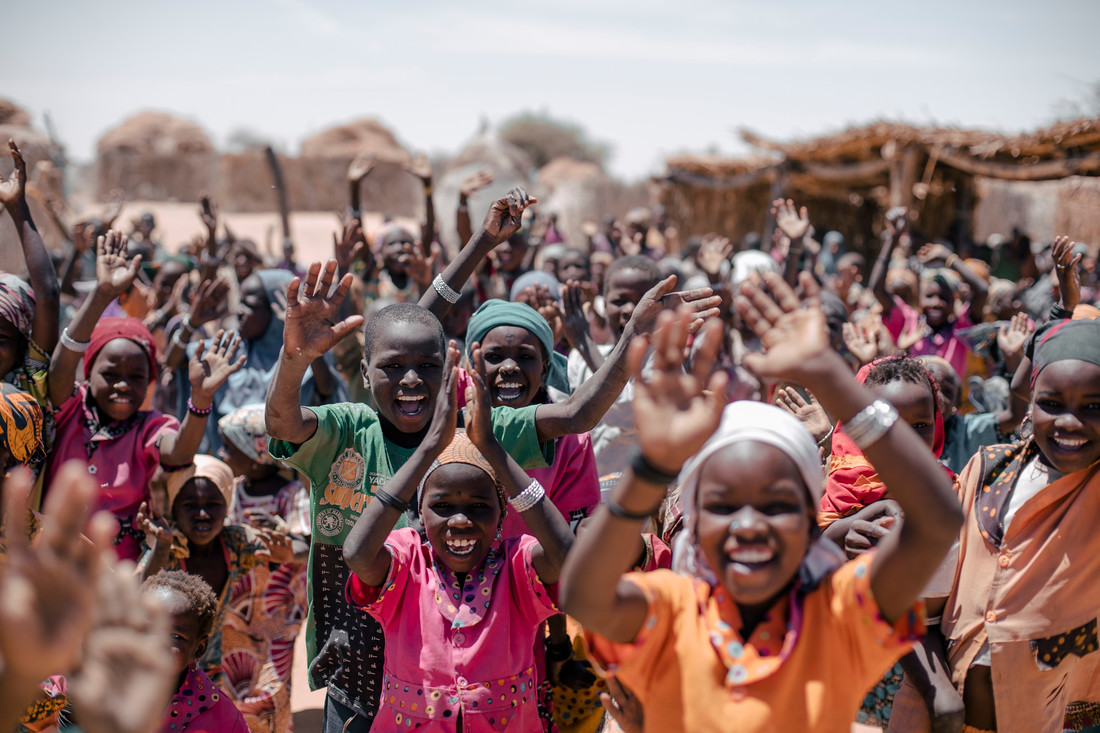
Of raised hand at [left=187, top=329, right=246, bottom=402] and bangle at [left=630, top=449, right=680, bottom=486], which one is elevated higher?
bangle at [left=630, top=449, right=680, bottom=486]

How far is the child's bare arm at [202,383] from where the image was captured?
3.38 meters

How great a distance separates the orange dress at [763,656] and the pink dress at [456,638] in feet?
2.11

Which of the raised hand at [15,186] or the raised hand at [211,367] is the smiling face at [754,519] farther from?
the raised hand at [15,186]

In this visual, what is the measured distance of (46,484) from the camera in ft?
11.6

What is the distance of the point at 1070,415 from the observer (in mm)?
2635

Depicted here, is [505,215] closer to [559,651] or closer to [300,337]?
[300,337]

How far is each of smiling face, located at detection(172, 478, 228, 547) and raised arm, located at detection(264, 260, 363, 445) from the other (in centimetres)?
124

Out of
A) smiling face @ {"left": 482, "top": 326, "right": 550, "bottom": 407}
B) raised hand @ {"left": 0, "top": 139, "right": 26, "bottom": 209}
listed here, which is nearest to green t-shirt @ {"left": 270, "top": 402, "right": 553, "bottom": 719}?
smiling face @ {"left": 482, "top": 326, "right": 550, "bottom": 407}

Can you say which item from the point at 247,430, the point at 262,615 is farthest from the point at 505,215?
the point at 262,615

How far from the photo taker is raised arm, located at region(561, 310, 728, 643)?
5.35 feet

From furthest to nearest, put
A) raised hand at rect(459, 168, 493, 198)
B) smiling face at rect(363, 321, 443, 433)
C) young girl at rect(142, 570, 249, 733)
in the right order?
raised hand at rect(459, 168, 493, 198), smiling face at rect(363, 321, 443, 433), young girl at rect(142, 570, 249, 733)

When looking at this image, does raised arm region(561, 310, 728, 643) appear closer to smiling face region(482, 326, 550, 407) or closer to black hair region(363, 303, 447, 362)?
black hair region(363, 303, 447, 362)

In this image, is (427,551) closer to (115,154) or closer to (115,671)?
(115,671)

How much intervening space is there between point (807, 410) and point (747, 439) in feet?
5.75
